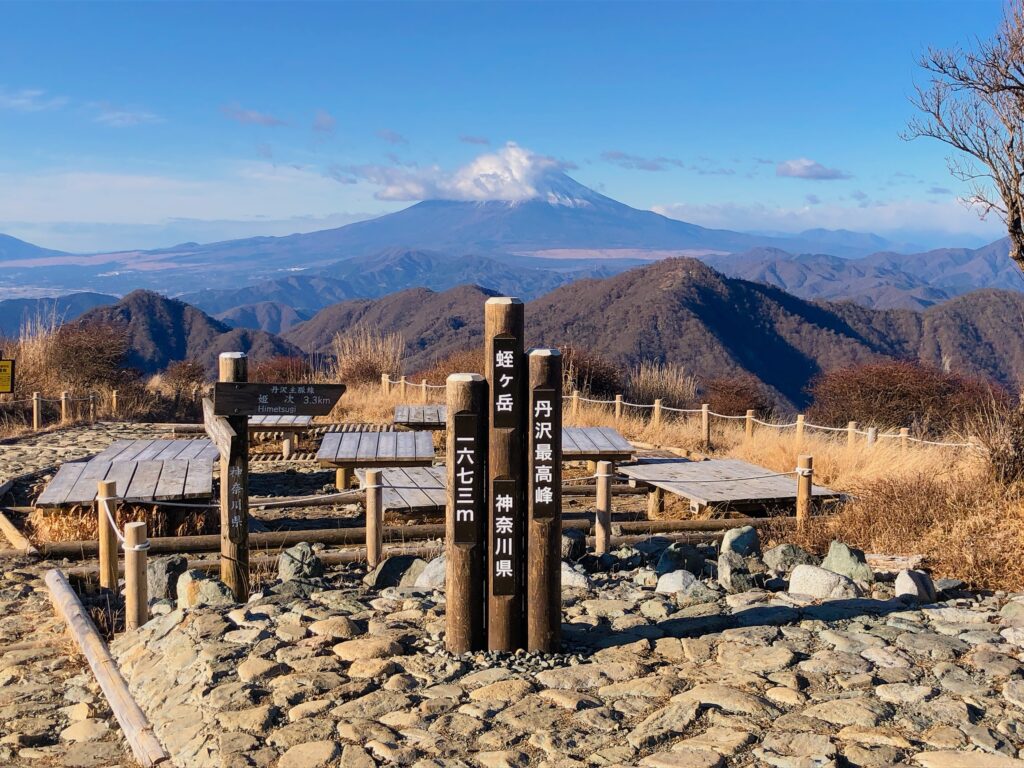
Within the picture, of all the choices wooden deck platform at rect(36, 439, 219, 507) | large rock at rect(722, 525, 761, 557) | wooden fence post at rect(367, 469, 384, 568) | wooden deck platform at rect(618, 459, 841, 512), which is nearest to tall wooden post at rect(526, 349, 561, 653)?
wooden fence post at rect(367, 469, 384, 568)

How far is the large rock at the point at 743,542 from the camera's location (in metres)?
6.40

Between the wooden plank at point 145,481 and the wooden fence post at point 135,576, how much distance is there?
239 centimetres

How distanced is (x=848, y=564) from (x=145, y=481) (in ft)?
17.7

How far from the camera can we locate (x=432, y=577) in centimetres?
577

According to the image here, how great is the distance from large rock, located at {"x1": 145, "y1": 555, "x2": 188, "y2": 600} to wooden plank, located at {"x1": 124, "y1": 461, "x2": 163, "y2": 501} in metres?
1.39

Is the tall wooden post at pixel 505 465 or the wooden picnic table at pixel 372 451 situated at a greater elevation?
the tall wooden post at pixel 505 465

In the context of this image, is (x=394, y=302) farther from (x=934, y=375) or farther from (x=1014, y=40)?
(x=1014, y=40)

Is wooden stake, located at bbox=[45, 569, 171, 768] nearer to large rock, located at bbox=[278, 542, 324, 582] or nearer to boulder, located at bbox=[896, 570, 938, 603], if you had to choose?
large rock, located at bbox=[278, 542, 324, 582]

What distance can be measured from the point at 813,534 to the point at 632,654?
3.05 meters

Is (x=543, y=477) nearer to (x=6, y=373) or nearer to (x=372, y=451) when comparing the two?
(x=372, y=451)

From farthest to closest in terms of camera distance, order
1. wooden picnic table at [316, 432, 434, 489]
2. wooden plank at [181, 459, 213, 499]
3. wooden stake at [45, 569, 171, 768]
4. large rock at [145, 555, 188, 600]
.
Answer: wooden picnic table at [316, 432, 434, 489] → wooden plank at [181, 459, 213, 499] → large rock at [145, 555, 188, 600] → wooden stake at [45, 569, 171, 768]

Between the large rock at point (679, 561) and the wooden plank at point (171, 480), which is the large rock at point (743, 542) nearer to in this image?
the large rock at point (679, 561)

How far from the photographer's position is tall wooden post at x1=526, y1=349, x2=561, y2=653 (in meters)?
4.30

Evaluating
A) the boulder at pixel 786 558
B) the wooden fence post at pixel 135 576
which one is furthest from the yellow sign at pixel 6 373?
the boulder at pixel 786 558
